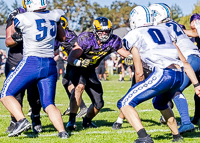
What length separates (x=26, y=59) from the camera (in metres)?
4.35

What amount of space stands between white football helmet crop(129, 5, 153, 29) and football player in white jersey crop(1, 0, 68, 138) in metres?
0.99

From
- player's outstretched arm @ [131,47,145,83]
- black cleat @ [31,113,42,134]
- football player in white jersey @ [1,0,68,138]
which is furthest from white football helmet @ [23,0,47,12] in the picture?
black cleat @ [31,113,42,134]

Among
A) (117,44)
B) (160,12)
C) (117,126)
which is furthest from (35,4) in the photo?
(117,126)

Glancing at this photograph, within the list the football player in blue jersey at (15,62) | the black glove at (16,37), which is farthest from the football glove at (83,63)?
the black glove at (16,37)

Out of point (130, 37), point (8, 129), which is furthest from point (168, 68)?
point (8, 129)

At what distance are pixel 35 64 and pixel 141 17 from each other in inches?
53.1

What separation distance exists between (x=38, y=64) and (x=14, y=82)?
0.35 meters

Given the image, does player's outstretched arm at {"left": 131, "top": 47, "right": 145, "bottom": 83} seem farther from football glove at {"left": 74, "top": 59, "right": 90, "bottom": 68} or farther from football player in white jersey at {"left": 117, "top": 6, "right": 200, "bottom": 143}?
football glove at {"left": 74, "top": 59, "right": 90, "bottom": 68}

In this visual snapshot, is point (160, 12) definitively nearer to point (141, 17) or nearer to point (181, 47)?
point (181, 47)

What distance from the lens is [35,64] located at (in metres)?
4.31

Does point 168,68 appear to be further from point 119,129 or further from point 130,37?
point 119,129

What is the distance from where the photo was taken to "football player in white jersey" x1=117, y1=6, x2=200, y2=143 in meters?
3.87

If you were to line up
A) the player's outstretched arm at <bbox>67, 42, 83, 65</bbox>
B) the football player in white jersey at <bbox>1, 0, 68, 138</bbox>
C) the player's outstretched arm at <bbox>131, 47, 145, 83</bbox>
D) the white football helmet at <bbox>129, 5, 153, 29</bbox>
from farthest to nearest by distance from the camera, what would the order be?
the player's outstretched arm at <bbox>67, 42, 83, 65</bbox> → the football player in white jersey at <bbox>1, 0, 68, 138</bbox> → the white football helmet at <bbox>129, 5, 153, 29</bbox> → the player's outstretched arm at <bbox>131, 47, 145, 83</bbox>

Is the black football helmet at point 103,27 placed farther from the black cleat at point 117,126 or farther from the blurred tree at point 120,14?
the blurred tree at point 120,14
